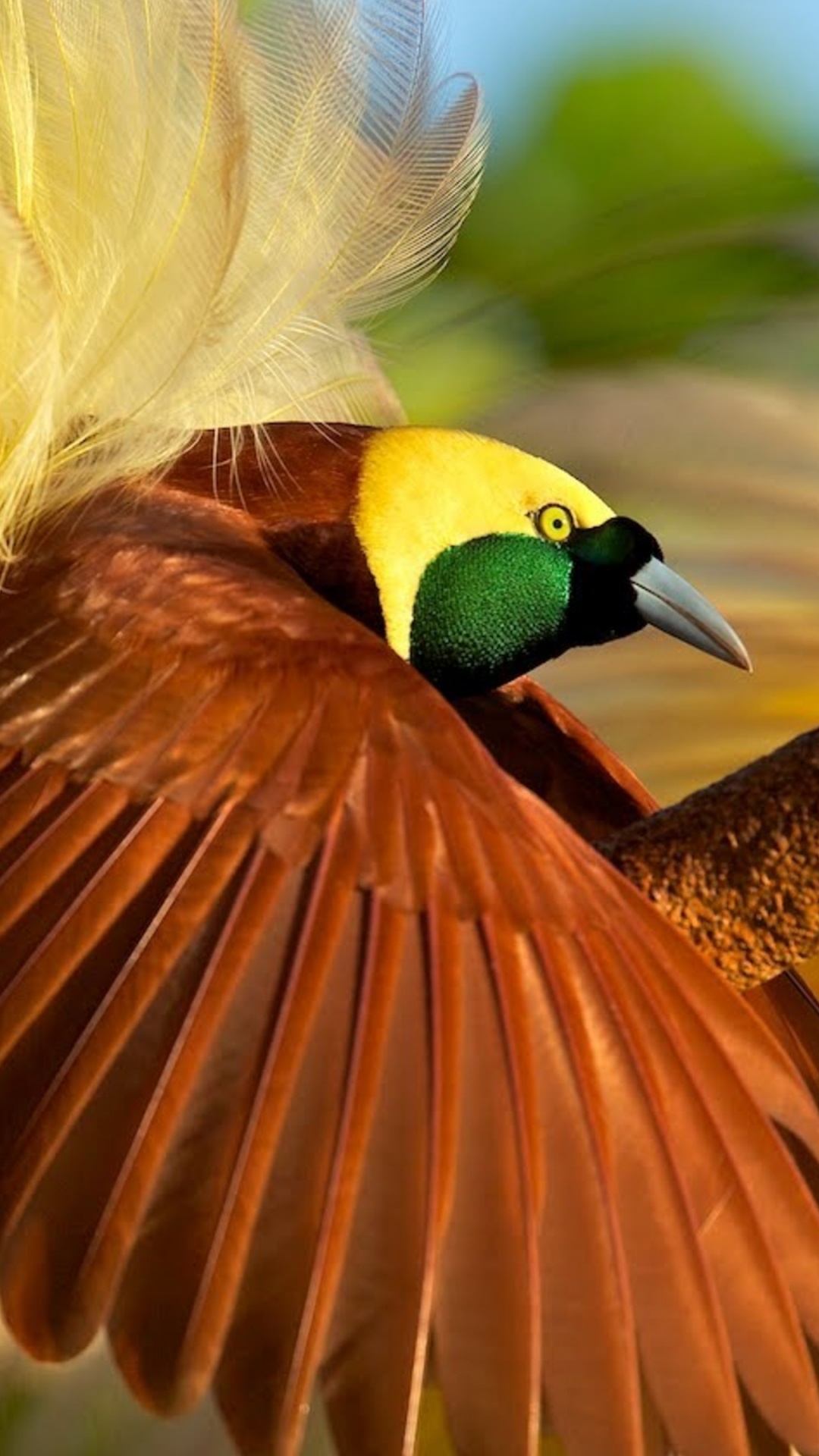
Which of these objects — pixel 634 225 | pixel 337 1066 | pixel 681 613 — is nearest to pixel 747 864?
pixel 337 1066

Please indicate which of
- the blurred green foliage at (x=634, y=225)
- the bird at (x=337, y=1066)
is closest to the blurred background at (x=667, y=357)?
the blurred green foliage at (x=634, y=225)

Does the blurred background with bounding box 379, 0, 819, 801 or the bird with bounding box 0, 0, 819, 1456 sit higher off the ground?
the blurred background with bounding box 379, 0, 819, 801

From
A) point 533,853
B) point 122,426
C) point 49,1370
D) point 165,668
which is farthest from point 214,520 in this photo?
point 49,1370

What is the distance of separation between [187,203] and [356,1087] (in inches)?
23.6

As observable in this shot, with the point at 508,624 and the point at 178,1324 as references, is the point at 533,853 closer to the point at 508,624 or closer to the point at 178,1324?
the point at 178,1324

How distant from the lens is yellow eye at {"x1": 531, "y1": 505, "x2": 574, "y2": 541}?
1.21m

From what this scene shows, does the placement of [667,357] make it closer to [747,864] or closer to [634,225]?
[634,225]

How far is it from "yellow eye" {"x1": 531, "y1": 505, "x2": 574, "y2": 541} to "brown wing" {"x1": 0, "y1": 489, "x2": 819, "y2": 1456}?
1.25 feet

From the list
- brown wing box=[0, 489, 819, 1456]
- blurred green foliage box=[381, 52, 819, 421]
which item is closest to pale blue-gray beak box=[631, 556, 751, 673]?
brown wing box=[0, 489, 819, 1456]

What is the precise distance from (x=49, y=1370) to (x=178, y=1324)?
1279 mm

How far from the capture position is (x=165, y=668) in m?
0.85

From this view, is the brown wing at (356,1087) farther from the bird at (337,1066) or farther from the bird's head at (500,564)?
the bird's head at (500,564)

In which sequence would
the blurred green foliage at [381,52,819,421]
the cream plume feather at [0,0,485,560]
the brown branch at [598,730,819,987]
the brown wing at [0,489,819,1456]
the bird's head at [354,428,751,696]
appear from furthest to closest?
the blurred green foliage at [381,52,819,421] < the bird's head at [354,428,751,696] < the cream plume feather at [0,0,485,560] < the brown branch at [598,730,819,987] < the brown wing at [0,489,819,1456]

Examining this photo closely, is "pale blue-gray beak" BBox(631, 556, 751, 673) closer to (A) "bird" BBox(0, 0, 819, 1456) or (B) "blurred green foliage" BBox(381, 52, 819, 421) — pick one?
(A) "bird" BBox(0, 0, 819, 1456)
